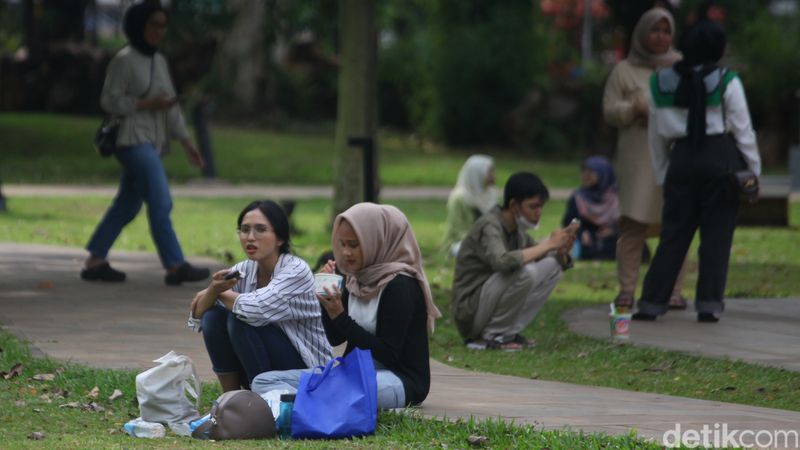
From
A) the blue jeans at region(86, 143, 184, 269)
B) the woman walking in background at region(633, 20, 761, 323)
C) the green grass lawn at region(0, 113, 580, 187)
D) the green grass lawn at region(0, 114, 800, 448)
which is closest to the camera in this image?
the green grass lawn at region(0, 114, 800, 448)

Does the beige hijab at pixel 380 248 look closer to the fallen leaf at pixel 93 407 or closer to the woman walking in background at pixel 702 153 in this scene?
the fallen leaf at pixel 93 407

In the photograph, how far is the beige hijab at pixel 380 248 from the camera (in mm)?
6684

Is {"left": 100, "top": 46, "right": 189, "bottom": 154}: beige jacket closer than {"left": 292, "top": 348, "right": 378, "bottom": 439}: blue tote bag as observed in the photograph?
No

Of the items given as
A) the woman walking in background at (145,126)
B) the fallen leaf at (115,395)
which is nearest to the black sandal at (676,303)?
the woman walking in background at (145,126)

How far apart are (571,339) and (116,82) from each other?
3.99 meters

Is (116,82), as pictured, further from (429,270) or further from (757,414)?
(757,414)

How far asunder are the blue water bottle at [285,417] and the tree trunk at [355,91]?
872 cm

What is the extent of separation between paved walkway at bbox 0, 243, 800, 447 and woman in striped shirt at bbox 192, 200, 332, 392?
66 cm

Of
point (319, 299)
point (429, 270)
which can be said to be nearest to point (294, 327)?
point (319, 299)

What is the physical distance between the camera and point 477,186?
47.5 ft

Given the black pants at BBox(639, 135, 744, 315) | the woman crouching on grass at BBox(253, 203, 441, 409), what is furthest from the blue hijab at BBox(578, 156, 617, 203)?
the woman crouching on grass at BBox(253, 203, 441, 409)

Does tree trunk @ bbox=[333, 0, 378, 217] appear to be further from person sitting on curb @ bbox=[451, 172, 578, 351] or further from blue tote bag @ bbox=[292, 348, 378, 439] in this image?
blue tote bag @ bbox=[292, 348, 378, 439]

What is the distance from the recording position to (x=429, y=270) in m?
13.6

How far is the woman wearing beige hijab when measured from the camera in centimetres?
1041
